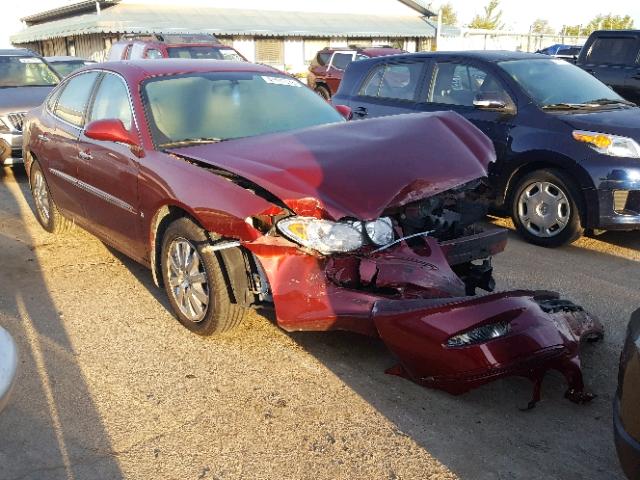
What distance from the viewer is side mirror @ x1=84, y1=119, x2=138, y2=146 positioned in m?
4.35

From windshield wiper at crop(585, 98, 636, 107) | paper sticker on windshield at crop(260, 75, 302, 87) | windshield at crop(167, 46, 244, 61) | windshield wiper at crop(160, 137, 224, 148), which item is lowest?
windshield wiper at crop(160, 137, 224, 148)

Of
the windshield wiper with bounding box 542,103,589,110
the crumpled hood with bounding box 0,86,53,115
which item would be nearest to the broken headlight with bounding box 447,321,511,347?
the windshield wiper with bounding box 542,103,589,110

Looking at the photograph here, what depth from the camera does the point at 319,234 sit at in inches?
138

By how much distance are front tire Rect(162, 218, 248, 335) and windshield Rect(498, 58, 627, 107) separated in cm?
380

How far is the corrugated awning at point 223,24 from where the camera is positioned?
26.5 metres

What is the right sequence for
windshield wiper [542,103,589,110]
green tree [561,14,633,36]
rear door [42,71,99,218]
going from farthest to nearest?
green tree [561,14,633,36] < windshield wiper [542,103,589,110] < rear door [42,71,99,218]

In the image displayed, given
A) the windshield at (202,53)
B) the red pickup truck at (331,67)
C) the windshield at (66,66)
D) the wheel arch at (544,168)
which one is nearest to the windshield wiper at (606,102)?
the wheel arch at (544,168)

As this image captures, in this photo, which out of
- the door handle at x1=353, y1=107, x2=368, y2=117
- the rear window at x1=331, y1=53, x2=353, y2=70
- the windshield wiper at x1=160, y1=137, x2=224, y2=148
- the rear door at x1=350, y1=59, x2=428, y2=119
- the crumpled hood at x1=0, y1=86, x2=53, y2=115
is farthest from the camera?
the rear window at x1=331, y1=53, x2=353, y2=70

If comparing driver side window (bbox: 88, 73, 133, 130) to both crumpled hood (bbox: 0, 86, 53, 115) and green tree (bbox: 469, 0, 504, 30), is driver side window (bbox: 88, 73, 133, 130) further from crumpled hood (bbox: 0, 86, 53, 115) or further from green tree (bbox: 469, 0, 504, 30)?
green tree (bbox: 469, 0, 504, 30)

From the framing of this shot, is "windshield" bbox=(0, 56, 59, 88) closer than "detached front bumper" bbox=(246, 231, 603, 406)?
No

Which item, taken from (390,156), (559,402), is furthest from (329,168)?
(559,402)

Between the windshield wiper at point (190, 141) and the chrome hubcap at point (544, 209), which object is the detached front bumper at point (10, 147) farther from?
the chrome hubcap at point (544, 209)

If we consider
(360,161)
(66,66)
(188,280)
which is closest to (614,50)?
(360,161)

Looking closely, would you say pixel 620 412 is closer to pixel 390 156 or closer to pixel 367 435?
pixel 367 435
